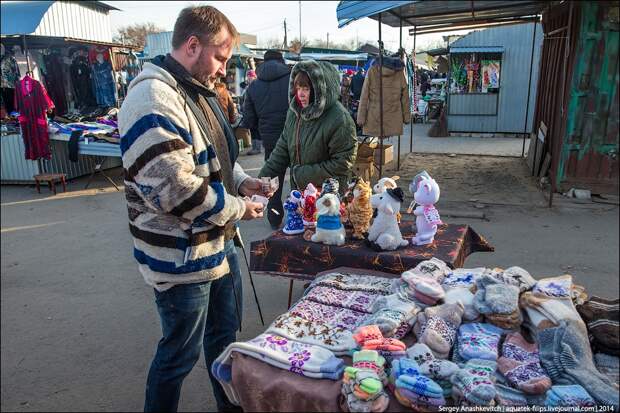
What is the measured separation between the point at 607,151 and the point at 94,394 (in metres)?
5.97

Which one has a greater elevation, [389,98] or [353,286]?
[389,98]

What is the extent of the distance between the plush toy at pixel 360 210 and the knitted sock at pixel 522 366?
1.24m

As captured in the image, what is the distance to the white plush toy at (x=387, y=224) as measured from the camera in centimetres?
274

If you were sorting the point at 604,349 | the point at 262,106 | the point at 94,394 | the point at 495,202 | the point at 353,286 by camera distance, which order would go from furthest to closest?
the point at 495,202 < the point at 262,106 < the point at 94,394 < the point at 353,286 < the point at 604,349

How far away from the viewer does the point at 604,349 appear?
1.73 m

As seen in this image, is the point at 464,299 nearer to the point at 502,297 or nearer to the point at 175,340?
the point at 502,297

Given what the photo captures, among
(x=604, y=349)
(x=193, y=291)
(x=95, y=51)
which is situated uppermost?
(x=95, y=51)

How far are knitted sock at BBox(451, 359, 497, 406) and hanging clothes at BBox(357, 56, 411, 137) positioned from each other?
6.02 meters

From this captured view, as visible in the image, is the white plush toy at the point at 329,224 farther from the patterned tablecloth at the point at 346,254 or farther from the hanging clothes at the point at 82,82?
the hanging clothes at the point at 82,82

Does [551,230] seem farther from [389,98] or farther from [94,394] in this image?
[94,394]

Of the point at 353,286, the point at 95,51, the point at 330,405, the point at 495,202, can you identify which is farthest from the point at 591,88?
the point at 95,51

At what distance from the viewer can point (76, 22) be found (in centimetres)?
829

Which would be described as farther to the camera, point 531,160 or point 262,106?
point 531,160

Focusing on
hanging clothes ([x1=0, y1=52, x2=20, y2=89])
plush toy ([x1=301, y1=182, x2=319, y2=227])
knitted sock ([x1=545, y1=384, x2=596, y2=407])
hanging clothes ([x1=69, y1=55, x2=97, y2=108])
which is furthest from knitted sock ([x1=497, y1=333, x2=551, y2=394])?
hanging clothes ([x1=69, y1=55, x2=97, y2=108])
